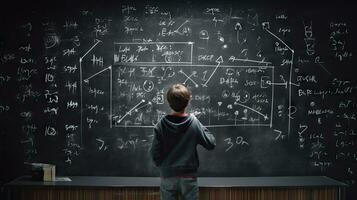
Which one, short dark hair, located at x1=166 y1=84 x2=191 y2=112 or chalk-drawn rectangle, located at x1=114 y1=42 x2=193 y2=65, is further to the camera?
chalk-drawn rectangle, located at x1=114 y1=42 x2=193 y2=65

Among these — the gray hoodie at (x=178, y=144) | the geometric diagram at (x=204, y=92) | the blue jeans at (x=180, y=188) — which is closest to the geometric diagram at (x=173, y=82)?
the geometric diagram at (x=204, y=92)

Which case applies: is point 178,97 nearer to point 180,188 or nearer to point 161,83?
point 180,188

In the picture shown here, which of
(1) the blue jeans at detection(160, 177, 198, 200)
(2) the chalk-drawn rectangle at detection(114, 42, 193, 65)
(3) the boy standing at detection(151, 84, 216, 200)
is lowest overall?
(1) the blue jeans at detection(160, 177, 198, 200)

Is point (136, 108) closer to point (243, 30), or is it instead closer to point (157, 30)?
point (157, 30)

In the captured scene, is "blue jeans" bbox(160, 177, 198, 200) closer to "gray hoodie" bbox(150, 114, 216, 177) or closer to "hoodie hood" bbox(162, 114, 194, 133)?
"gray hoodie" bbox(150, 114, 216, 177)

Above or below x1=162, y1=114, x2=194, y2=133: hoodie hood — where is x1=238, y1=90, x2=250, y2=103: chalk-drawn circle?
above

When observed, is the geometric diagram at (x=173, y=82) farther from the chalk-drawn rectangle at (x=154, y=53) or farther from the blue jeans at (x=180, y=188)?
the blue jeans at (x=180, y=188)

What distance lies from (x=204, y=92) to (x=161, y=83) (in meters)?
0.49

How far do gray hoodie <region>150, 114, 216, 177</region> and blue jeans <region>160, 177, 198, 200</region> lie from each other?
51 mm

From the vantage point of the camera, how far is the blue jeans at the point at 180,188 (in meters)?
3.62

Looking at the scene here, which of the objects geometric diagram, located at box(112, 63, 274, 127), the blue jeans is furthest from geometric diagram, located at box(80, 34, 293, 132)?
the blue jeans

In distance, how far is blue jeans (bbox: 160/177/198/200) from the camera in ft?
11.9

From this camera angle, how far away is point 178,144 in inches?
143

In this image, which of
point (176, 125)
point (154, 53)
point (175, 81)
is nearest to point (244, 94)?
point (175, 81)
